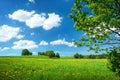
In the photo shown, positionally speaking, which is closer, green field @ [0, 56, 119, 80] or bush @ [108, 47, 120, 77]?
bush @ [108, 47, 120, 77]

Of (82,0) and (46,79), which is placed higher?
(82,0)

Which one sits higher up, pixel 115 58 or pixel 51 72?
pixel 115 58

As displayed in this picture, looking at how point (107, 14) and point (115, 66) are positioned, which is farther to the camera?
point (107, 14)

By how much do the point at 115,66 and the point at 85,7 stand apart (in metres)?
6.15

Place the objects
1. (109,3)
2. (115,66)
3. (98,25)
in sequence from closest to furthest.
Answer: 1. (115,66)
2. (109,3)
3. (98,25)

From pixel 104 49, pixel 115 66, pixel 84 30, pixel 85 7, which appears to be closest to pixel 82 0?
pixel 85 7

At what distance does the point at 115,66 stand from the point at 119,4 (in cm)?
476

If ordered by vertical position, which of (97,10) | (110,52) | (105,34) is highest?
(97,10)

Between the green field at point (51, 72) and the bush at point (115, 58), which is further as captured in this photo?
the green field at point (51, 72)

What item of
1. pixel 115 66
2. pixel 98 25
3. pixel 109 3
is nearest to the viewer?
pixel 115 66

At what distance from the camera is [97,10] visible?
2395cm

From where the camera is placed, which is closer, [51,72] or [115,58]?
[115,58]

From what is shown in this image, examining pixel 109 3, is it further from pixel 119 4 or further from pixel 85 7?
pixel 85 7

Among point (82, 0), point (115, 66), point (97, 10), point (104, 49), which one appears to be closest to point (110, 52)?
point (115, 66)
